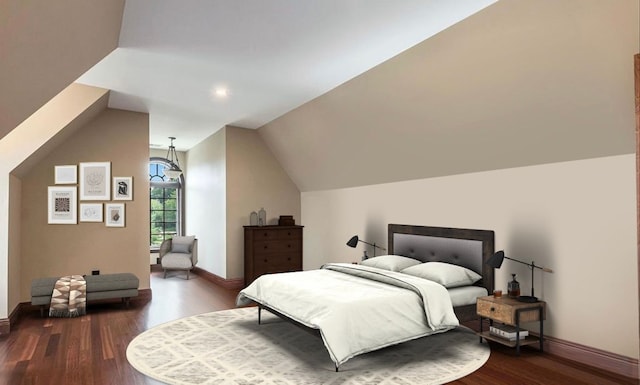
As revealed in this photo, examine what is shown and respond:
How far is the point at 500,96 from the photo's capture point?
3311 millimetres

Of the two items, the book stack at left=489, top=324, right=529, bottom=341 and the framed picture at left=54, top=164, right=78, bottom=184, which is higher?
the framed picture at left=54, top=164, right=78, bottom=184

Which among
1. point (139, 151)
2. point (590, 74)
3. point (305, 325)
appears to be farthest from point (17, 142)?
point (590, 74)

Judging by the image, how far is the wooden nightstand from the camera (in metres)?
3.31

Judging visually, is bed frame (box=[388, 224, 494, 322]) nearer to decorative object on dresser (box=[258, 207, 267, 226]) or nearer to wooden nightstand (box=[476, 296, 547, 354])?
wooden nightstand (box=[476, 296, 547, 354])

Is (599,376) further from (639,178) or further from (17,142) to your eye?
(17,142)

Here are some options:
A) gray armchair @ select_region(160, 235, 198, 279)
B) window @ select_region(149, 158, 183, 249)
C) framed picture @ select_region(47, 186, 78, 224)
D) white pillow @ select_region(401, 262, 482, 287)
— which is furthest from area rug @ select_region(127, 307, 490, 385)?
window @ select_region(149, 158, 183, 249)

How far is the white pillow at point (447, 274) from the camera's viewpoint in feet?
12.6

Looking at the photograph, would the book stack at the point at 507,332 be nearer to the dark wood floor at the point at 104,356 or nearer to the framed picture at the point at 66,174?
Answer: the dark wood floor at the point at 104,356

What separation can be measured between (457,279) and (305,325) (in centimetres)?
158

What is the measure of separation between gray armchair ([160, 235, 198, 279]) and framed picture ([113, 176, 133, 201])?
2.19m

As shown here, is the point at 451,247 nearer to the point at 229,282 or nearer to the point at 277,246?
the point at 277,246

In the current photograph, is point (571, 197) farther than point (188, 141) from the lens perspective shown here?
No

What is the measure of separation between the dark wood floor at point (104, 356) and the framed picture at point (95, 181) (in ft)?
4.58

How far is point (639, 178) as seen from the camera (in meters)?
2.30
